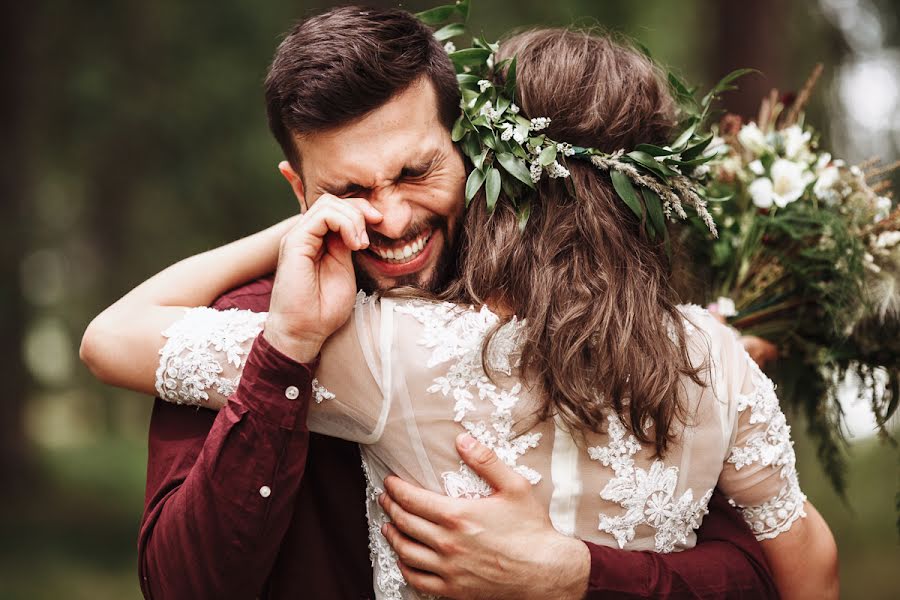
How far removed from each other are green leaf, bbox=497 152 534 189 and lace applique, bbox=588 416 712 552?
0.66 metres

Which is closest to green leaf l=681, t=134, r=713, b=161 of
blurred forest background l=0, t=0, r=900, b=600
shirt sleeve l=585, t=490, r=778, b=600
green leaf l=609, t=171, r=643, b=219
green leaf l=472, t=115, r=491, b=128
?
green leaf l=609, t=171, r=643, b=219

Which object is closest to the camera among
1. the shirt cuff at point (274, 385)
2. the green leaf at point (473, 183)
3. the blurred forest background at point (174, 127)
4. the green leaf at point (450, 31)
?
the shirt cuff at point (274, 385)

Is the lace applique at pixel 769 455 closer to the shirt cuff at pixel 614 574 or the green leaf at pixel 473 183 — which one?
the shirt cuff at pixel 614 574

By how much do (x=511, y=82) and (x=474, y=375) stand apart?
2.94 feet

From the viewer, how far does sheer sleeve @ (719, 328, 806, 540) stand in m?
2.29

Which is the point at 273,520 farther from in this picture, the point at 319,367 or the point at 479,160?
the point at 479,160

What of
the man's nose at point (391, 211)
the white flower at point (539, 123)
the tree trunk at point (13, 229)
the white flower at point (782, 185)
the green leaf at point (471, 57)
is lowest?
the tree trunk at point (13, 229)

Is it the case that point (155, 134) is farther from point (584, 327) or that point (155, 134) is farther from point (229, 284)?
point (584, 327)

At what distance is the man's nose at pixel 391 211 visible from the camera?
2.33 m

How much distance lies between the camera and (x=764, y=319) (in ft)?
10.5

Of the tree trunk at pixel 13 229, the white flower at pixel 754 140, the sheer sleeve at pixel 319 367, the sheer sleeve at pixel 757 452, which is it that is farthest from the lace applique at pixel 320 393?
the tree trunk at pixel 13 229

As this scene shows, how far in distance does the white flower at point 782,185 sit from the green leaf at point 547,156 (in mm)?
1050

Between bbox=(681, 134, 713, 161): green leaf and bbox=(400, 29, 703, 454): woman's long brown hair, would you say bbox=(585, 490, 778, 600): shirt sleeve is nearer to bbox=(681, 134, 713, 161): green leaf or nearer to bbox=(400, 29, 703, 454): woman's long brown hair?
bbox=(400, 29, 703, 454): woman's long brown hair

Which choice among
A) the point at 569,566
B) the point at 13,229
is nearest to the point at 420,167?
the point at 569,566
